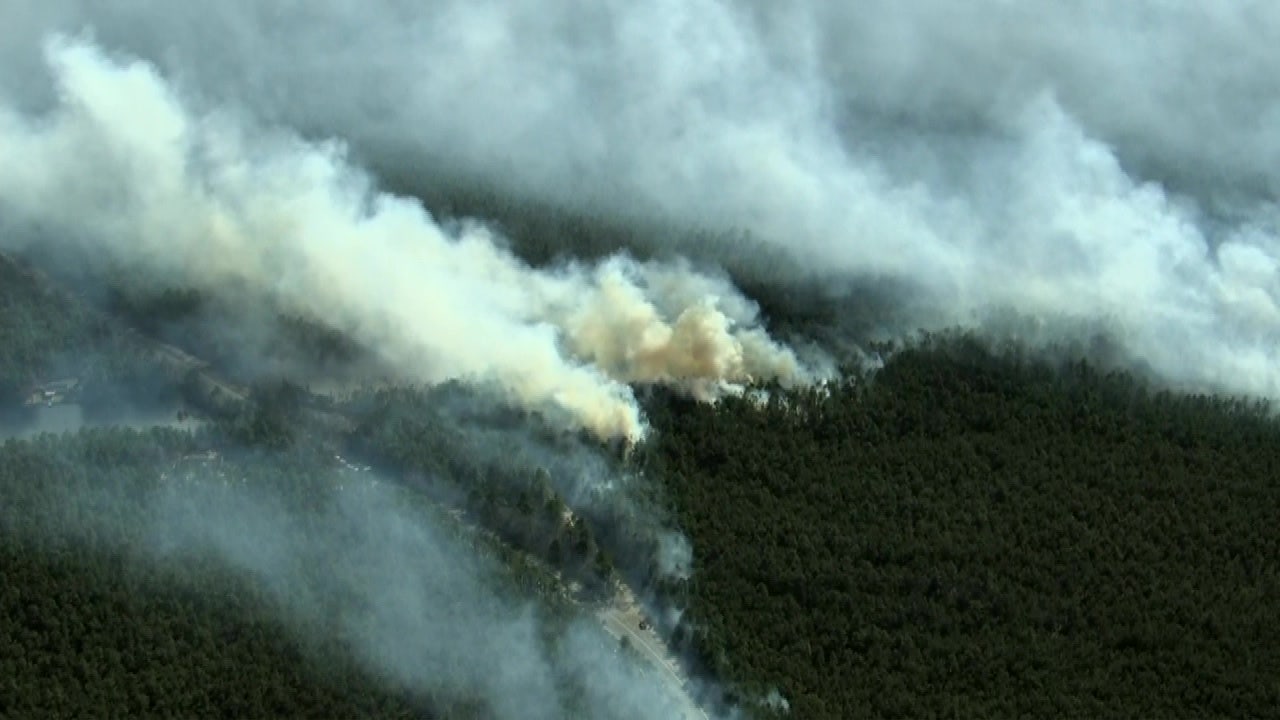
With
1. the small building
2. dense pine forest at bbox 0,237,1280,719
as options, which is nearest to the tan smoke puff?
dense pine forest at bbox 0,237,1280,719

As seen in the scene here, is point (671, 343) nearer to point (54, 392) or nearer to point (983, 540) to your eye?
point (983, 540)

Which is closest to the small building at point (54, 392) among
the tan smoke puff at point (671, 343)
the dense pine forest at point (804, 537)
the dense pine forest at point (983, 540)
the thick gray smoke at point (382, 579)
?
the dense pine forest at point (804, 537)

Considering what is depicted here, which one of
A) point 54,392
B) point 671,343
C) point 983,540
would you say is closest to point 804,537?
point 983,540

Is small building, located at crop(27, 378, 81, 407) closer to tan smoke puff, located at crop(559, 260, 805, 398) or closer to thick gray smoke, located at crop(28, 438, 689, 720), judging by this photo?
thick gray smoke, located at crop(28, 438, 689, 720)

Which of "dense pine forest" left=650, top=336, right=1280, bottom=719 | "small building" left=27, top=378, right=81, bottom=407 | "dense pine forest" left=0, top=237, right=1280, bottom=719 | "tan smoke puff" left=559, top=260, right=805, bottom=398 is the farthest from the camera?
"tan smoke puff" left=559, top=260, right=805, bottom=398

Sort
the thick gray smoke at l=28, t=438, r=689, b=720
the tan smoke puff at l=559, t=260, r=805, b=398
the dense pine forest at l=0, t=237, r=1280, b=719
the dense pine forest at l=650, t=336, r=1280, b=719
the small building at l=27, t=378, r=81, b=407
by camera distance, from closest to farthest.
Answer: the dense pine forest at l=0, t=237, r=1280, b=719 → the thick gray smoke at l=28, t=438, r=689, b=720 → the dense pine forest at l=650, t=336, r=1280, b=719 → the small building at l=27, t=378, r=81, b=407 → the tan smoke puff at l=559, t=260, r=805, b=398

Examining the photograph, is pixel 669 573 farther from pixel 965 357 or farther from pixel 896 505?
pixel 965 357

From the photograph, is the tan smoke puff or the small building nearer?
the small building

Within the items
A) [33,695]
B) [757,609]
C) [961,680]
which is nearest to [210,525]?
[33,695]
